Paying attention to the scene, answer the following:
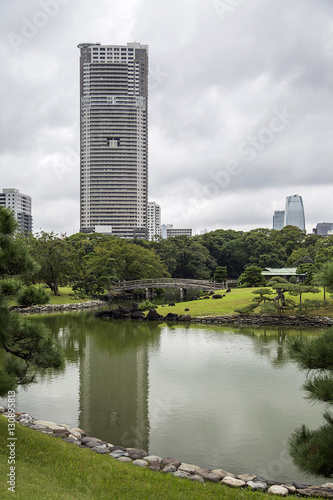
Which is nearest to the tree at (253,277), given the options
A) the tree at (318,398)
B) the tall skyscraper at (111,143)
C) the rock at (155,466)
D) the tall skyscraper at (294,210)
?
the rock at (155,466)

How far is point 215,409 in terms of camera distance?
955cm

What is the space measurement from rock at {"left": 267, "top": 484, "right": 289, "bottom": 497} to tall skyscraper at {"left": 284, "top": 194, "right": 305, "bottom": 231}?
168m

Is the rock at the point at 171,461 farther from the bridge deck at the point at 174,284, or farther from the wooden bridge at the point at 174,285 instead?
the bridge deck at the point at 174,284

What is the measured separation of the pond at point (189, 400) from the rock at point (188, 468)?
636 millimetres

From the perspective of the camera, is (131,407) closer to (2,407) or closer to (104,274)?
(2,407)

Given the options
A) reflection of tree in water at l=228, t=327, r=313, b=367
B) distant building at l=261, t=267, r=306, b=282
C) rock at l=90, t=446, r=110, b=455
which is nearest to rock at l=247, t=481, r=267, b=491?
rock at l=90, t=446, r=110, b=455

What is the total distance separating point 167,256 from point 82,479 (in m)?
47.5

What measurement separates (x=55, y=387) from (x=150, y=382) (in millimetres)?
2822

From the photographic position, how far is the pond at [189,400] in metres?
7.56

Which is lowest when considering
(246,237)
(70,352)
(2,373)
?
(70,352)

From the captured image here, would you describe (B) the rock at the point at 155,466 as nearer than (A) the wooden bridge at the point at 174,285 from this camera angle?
Yes

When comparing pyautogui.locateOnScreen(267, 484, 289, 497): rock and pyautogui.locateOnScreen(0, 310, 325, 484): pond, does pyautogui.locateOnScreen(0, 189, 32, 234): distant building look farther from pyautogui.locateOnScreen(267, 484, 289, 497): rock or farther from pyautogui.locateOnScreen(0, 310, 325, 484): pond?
pyautogui.locateOnScreen(267, 484, 289, 497): rock

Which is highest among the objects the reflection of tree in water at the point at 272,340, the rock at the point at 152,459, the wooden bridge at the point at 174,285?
the wooden bridge at the point at 174,285

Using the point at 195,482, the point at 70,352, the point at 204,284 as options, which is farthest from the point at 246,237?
the point at 195,482
